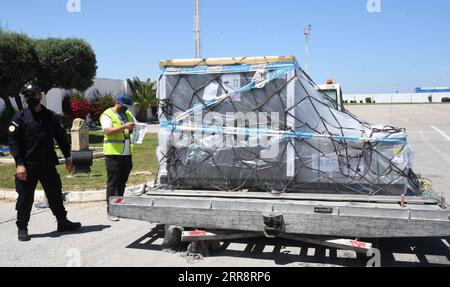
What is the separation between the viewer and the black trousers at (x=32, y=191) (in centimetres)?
545

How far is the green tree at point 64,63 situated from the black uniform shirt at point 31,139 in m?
14.2

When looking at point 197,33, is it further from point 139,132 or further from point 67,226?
point 67,226

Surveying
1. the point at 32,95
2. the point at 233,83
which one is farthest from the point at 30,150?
the point at 233,83

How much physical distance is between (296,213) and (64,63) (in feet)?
56.2

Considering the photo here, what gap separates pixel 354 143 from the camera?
4.52m

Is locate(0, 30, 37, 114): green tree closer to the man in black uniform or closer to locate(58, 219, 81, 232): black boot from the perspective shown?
the man in black uniform

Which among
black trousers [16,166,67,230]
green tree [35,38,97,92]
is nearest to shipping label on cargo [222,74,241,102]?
black trousers [16,166,67,230]

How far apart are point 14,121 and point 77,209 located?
2295mm

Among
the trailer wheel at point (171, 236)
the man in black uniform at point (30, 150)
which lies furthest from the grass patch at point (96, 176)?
the trailer wheel at point (171, 236)

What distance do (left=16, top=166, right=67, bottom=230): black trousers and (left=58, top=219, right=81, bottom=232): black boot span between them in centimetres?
9

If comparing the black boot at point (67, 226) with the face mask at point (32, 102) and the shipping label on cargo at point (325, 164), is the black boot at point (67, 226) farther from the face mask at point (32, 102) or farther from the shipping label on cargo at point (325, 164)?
the shipping label on cargo at point (325, 164)
